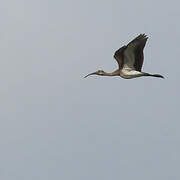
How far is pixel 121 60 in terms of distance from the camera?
54.9 meters

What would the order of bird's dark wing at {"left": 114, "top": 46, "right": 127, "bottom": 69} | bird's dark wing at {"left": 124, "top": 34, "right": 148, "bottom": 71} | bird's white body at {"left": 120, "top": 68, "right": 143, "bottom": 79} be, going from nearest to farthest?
bird's dark wing at {"left": 124, "top": 34, "right": 148, "bottom": 71}
bird's dark wing at {"left": 114, "top": 46, "right": 127, "bottom": 69}
bird's white body at {"left": 120, "top": 68, "right": 143, "bottom": 79}

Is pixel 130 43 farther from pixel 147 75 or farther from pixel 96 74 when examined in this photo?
pixel 96 74

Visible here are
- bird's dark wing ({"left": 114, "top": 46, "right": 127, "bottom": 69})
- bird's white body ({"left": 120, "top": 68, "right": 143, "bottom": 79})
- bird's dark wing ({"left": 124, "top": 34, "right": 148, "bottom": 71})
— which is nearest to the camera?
bird's dark wing ({"left": 124, "top": 34, "right": 148, "bottom": 71})

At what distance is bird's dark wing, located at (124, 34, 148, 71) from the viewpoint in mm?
52281

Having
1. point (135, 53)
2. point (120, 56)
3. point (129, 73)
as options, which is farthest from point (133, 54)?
point (129, 73)

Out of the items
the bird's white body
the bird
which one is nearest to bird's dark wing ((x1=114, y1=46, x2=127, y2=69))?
the bird

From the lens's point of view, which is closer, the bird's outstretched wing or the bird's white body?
the bird's outstretched wing

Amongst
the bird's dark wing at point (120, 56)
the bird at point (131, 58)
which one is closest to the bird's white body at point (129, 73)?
the bird at point (131, 58)

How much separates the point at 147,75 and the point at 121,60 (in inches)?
112

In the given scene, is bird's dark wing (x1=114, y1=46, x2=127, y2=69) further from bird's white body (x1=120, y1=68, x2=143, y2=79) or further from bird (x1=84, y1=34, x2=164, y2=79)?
bird's white body (x1=120, y1=68, x2=143, y2=79)

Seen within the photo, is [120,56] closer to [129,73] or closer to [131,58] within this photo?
[131,58]

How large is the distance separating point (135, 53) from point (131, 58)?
2.60ft

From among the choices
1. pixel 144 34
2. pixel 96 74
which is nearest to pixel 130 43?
pixel 144 34

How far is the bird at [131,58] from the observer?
52469 millimetres
